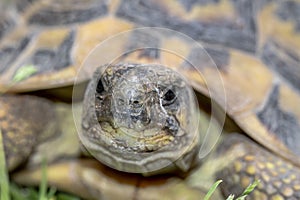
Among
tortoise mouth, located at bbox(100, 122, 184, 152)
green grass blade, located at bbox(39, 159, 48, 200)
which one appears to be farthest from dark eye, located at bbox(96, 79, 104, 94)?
green grass blade, located at bbox(39, 159, 48, 200)

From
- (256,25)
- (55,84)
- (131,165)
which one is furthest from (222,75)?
(55,84)

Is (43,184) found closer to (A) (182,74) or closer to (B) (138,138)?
(B) (138,138)

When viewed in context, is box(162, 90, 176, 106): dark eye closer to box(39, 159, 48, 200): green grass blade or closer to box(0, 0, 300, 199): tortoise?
box(0, 0, 300, 199): tortoise

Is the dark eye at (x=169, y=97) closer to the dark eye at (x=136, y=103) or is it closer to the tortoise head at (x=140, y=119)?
the tortoise head at (x=140, y=119)

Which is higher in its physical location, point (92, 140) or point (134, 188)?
point (92, 140)

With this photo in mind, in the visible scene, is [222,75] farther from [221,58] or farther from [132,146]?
[132,146]

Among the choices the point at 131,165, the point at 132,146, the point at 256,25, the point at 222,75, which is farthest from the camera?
the point at 256,25

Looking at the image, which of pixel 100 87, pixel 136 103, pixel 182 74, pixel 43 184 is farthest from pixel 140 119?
pixel 43 184
